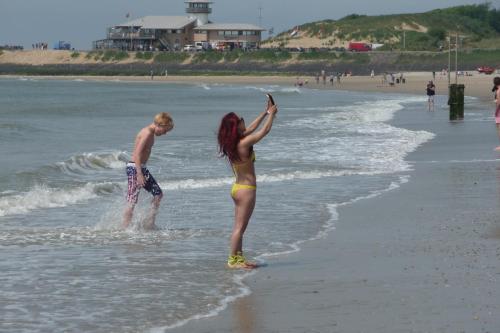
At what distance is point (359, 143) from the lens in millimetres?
24484

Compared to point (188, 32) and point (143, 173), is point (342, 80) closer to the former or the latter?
point (188, 32)

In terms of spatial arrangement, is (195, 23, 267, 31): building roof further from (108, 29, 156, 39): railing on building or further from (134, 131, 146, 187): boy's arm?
(134, 131, 146, 187): boy's arm

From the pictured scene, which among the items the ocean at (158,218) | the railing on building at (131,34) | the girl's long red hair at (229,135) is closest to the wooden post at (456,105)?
the ocean at (158,218)

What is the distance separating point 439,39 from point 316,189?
120310 mm

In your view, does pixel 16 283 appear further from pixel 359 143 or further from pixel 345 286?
pixel 359 143

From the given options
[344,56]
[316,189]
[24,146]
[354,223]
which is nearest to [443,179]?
[316,189]

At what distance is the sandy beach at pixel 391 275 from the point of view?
23.7 ft

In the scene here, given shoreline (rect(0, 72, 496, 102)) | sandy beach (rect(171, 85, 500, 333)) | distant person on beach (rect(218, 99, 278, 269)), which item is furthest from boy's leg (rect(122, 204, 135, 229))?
shoreline (rect(0, 72, 496, 102))

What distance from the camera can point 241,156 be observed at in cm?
896

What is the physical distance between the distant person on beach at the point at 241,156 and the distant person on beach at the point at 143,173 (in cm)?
176

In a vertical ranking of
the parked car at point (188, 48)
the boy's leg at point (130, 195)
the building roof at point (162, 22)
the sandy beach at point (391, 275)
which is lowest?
the parked car at point (188, 48)

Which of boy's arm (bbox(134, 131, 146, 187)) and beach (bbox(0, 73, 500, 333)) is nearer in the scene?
beach (bbox(0, 73, 500, 333))

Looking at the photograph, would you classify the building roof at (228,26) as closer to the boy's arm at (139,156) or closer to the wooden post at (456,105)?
the wooden post at (456,105)

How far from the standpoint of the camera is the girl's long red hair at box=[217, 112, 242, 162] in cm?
888
